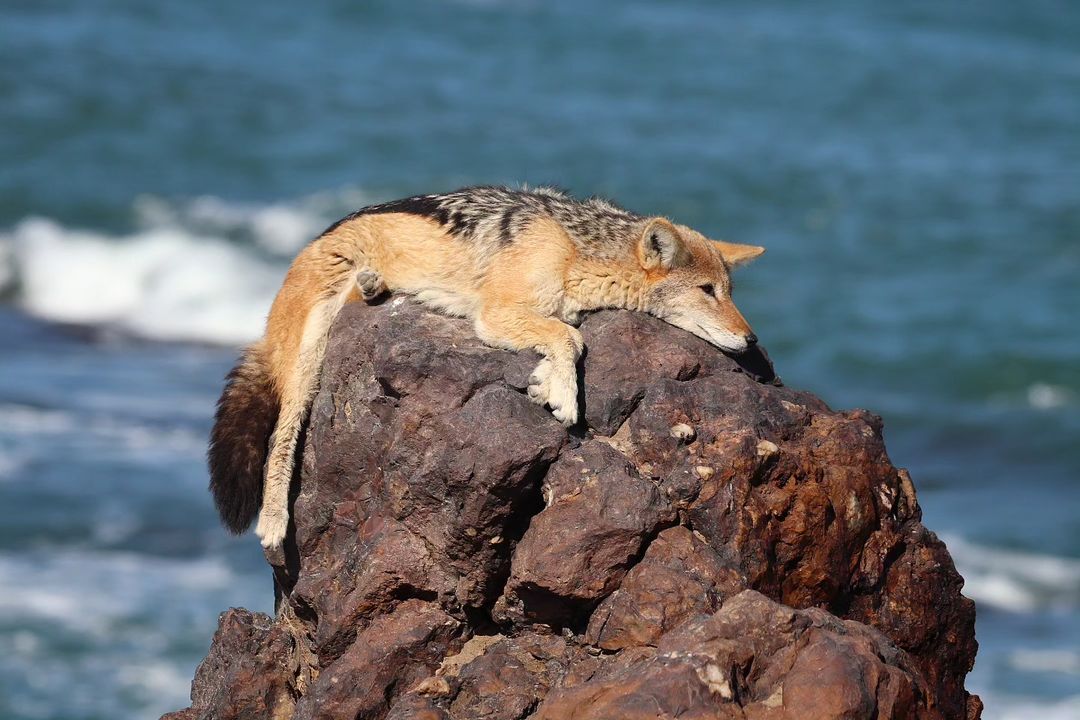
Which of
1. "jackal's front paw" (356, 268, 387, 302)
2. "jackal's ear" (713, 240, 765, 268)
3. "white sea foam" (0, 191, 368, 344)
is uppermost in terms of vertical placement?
"white sea foam" (0, 191, 368, 344)

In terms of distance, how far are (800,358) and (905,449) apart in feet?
15.0

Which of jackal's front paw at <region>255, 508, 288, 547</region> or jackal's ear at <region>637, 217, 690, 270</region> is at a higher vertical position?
jackal's ear at <region>637, 217, 690, 270</region>

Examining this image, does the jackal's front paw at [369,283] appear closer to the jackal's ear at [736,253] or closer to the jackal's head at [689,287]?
the jackal's head at [689,287]

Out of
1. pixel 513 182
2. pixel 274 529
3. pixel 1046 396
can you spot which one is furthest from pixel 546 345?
pixel 513 182

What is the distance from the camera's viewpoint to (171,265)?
30.1 meters

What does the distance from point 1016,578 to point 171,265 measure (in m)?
18.8

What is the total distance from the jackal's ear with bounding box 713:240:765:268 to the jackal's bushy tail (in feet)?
10.1

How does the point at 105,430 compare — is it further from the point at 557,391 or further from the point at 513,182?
the point at 513,182

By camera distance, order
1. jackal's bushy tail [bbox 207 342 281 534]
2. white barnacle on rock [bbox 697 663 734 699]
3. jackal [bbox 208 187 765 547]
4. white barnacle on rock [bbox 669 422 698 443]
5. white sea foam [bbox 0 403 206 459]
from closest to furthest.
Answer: white barnacle on rock [bbox 697 663 734 699], white barnacle on rock [bbox 669 422 698 443], jackal [bbox 208 187 765 547], jackal's bushy tail [bbox 207 342 281 534], white sea foam [bbox 0 403 206 459]

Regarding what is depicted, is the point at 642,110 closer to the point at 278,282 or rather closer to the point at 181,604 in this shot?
the point at 278,282

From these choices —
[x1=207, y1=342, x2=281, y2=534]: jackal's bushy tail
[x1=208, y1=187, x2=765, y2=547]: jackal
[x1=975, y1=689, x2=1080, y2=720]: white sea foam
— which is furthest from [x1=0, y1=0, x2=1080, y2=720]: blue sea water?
[x1=208, y1=187, x2=765, y2=547]: jackal

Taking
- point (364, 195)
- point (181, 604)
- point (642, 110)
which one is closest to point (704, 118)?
point (642, 110)

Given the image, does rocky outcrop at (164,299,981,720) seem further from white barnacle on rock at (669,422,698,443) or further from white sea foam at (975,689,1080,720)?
white sea foam at (975,689,1080,720)

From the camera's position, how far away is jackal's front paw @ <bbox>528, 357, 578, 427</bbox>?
7.84m
